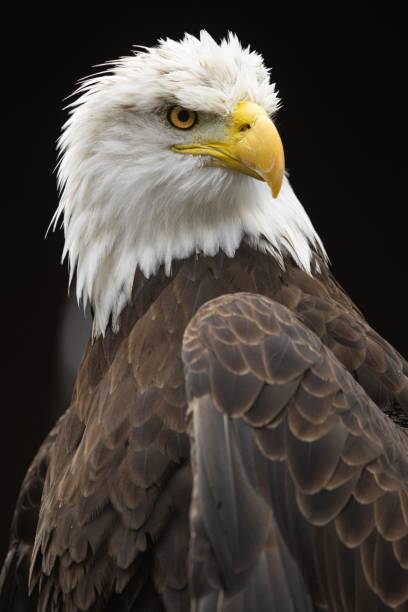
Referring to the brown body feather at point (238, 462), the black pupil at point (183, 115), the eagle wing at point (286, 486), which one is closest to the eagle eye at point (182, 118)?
the black pupil at point (183, 115)

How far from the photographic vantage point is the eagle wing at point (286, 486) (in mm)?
2672

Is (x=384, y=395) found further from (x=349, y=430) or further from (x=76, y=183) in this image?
A: (x=76, y=183)

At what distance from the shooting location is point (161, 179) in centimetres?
330

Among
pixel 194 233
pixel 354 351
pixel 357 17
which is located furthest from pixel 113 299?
pixel 357 17

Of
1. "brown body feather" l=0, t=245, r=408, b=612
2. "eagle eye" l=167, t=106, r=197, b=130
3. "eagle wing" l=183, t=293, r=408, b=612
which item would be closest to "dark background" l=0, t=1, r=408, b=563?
"eagle eye" l=167, t=106, r=197, b=130

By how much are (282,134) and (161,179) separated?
136 inches

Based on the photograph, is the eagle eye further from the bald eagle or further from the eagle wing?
the eagle wing

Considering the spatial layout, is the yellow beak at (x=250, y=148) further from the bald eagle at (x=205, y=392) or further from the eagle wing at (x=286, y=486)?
the eagle wing at (x=286, y=486)

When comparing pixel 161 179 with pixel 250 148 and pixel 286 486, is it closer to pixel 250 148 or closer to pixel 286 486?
pixel 250 148

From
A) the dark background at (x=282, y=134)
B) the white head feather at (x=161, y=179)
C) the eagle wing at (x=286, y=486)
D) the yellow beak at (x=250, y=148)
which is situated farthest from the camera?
the dark background at (x=282, y=134)

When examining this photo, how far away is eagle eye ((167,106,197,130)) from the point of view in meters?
3.28

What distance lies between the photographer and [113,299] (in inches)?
135

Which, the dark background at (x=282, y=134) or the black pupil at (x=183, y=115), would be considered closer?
the black pupil at (x=183, y=115)

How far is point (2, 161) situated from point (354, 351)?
13.1 ft
